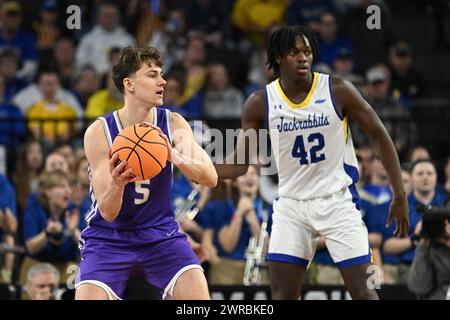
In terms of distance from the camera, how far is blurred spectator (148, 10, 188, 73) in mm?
13500

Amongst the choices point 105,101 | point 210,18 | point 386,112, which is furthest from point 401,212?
point 210,18

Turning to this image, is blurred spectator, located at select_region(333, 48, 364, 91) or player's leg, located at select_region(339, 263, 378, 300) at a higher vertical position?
blurred spectator, located at select_region(333, 48, 364, 91)

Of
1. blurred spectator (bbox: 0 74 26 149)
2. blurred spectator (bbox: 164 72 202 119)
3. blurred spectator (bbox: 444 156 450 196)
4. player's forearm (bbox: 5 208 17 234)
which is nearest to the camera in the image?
player's forearm (bbox: 5 208 17 234)

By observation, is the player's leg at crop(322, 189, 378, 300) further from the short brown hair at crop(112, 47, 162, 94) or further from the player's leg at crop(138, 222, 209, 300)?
the short brown hair at crop(112, 47, 162, 94)

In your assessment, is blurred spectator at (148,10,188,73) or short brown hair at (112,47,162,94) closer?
short brown hair at (112,47,162,94)

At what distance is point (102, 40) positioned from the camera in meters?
13.6

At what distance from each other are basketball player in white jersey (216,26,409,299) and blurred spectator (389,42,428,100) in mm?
5697

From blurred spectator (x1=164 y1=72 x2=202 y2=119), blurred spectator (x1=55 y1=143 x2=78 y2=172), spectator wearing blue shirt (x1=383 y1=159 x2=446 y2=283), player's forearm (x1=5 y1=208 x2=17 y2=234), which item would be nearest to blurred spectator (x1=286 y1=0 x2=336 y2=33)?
blurred spectator (x1=164 y1=72 x2=202 y2=119)

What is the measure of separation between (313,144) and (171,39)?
252 inches

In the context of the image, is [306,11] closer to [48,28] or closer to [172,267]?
[48,28]

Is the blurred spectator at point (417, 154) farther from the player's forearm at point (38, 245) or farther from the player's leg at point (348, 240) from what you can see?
the player's forearm at point (38, 245)

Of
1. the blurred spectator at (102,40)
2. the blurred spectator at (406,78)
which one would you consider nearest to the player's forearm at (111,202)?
the blurred spectator at (102,40)
